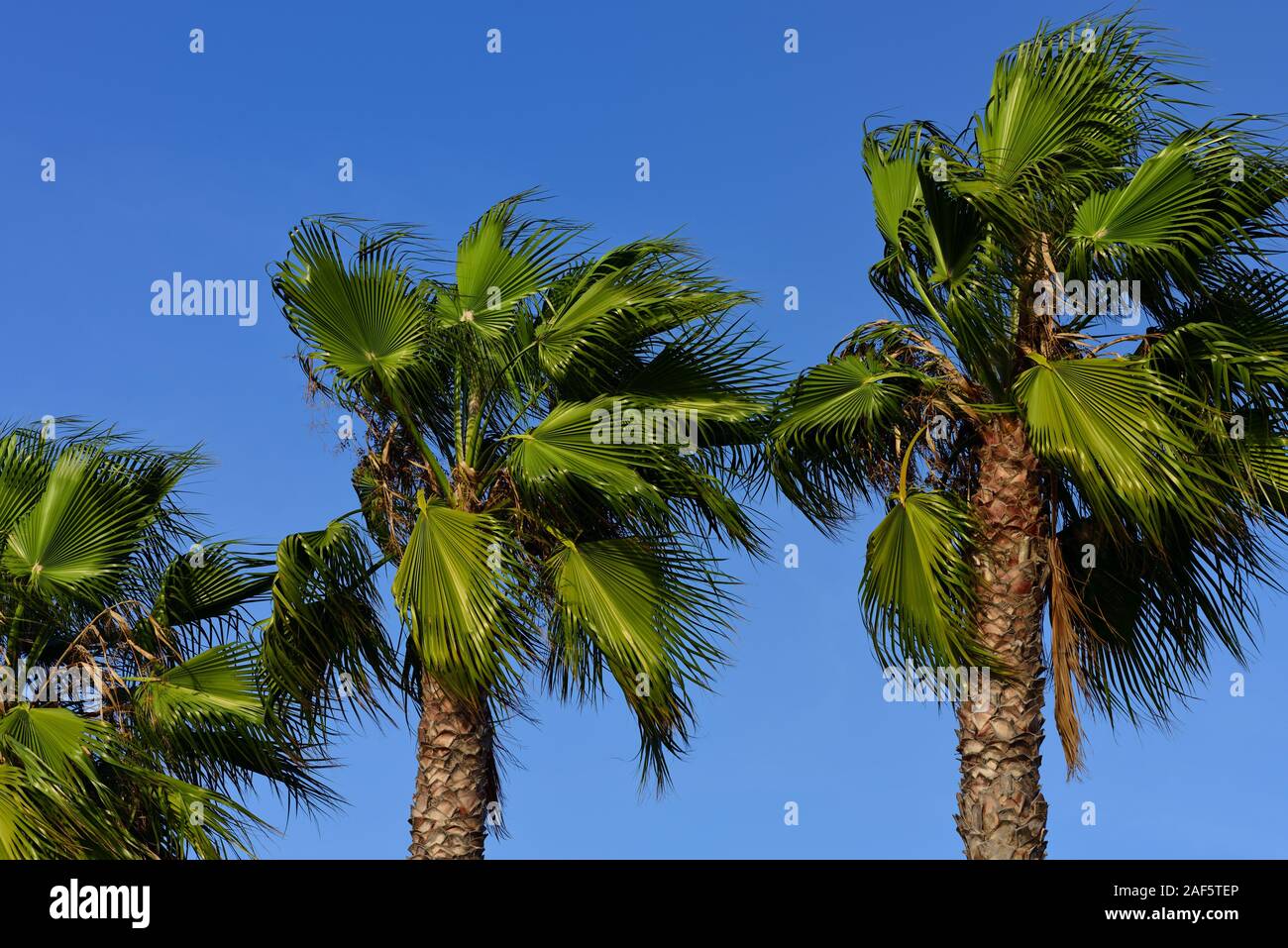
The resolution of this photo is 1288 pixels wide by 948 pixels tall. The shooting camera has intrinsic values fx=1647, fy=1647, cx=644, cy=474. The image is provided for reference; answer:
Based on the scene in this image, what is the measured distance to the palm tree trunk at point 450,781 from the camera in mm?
11914

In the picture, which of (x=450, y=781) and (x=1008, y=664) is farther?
(x=450, y=781)

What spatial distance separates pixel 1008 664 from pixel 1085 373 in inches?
81.8

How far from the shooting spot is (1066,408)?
11.2 meters

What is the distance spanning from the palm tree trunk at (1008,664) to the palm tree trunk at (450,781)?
3464 mm

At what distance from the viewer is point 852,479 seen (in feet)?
44.0

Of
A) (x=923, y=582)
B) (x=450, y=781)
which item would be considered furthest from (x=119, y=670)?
(x=923, y=582)

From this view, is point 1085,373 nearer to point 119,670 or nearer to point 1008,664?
point 1008,664

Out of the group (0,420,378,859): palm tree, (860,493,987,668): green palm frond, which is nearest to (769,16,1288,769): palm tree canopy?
(860,493,987,668): green palm frond

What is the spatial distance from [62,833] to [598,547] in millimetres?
4245

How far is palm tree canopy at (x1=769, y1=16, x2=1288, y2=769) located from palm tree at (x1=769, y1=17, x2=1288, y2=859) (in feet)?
0.06

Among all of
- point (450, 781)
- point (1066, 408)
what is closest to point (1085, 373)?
point (1066, 408)

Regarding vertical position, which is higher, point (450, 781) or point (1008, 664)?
point (1008, 664)

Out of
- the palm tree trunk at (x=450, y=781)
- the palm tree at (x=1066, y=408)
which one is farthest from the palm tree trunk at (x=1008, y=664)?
the palm tree trunk at (x=450, y=781)
